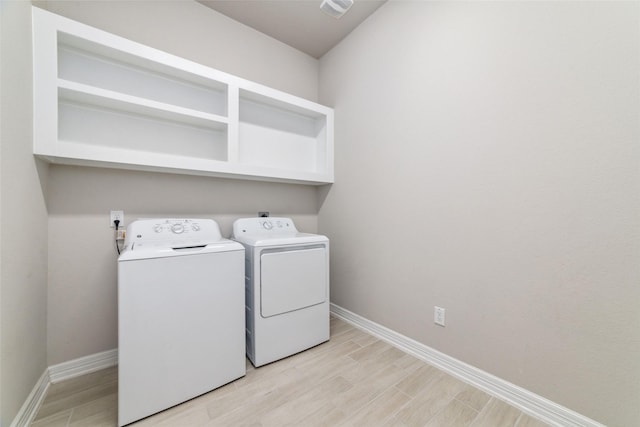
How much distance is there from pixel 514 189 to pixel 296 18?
2165 mm

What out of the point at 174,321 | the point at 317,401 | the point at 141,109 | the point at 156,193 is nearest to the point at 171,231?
the point at 156,193

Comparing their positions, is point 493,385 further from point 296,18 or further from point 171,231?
point 296,18

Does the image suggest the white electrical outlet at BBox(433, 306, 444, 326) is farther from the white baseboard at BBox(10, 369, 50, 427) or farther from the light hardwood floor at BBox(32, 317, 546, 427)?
the white baseboard at BBox(10, 369, 50, 427)

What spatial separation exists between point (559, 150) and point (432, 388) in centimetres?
145

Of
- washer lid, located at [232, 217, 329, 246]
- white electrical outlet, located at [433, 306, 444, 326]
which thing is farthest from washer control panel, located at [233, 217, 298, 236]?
white electrical outlet, located at [433, 306, 444, 326]

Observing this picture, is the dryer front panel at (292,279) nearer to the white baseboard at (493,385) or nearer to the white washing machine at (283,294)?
the white washing machine at (283,294)

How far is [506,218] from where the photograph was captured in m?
1.36

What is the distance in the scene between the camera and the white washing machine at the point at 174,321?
3.91ft

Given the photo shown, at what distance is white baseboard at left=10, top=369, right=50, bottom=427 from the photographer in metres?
1.10

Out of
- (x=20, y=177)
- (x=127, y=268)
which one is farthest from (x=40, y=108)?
(x=127, y=268)

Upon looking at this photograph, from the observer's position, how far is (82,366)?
5.09ft

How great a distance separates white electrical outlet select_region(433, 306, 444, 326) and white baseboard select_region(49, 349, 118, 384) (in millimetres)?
2199

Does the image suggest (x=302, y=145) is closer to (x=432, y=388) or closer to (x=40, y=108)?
(x=40, y=108)

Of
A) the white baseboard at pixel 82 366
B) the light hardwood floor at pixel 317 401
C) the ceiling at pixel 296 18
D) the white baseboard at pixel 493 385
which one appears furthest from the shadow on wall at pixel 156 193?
the white baseboard at pixel 493 385
